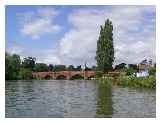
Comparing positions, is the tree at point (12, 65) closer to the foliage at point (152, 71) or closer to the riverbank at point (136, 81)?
the riverbank at point (136, 81)

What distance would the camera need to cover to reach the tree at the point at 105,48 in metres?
7.90

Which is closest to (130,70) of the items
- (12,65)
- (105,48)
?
(105,48)

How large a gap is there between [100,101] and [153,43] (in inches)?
47.3

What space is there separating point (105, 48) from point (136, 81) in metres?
1.41

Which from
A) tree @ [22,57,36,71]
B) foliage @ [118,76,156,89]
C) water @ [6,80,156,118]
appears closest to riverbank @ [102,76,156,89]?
foliage @ [118,76,156,89]

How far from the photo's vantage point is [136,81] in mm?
10086

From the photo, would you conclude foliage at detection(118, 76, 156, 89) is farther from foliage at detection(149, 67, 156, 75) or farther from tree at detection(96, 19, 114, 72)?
tree at detection(96, 19, 114, 72)

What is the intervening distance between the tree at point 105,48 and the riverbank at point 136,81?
68 centimetres

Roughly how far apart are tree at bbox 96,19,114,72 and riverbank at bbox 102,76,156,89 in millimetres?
678

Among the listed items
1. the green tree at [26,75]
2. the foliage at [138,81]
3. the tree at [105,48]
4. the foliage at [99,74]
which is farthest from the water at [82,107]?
the green tree at [26,75]

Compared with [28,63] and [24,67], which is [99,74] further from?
[28,63]
